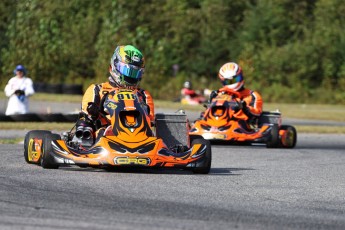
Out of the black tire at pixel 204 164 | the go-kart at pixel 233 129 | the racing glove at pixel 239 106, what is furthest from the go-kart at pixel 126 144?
the racing glove at pixel 239 106

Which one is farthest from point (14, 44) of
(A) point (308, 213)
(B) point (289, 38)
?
(A) point (308, 213)

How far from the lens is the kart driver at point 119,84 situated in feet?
40.7

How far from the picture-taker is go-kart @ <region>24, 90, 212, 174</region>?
451 inches

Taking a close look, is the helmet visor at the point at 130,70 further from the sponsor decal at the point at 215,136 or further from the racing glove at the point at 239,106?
the racing glove at the point at 239,106

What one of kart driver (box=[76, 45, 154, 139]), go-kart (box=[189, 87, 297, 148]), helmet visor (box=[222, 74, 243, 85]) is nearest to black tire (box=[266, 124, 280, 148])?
go-kart (box=[189, 87, 297, 148])

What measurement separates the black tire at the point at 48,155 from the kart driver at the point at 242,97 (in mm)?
7201

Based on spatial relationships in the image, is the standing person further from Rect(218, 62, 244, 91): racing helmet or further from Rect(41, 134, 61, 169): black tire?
Rect(41, 134, 61, 169): black tire

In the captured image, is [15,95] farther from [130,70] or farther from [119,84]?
[130,70]

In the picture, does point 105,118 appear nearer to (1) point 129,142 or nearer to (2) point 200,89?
(1) point 129,142

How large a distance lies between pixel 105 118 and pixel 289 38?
3995 cm

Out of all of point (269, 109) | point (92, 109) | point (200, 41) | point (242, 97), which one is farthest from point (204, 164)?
point (200, 41)

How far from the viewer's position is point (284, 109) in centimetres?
3762

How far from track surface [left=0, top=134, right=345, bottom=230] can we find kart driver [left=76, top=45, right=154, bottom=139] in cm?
65

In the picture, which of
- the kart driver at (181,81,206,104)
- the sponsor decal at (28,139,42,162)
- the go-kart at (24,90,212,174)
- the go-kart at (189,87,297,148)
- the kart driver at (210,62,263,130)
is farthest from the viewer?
the kart driver at (181,81,206,104)
